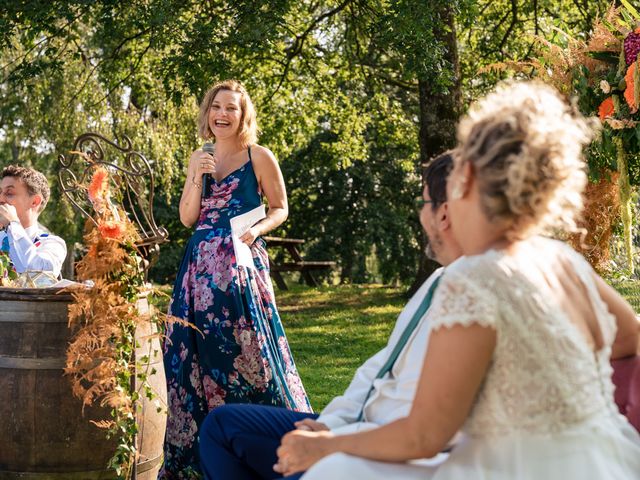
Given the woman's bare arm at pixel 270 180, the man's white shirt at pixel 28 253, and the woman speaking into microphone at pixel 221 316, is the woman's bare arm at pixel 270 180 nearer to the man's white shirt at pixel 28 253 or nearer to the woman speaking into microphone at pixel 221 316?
the woman speaking into microphone at pixel 221 316

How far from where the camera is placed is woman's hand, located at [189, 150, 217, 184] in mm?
4293

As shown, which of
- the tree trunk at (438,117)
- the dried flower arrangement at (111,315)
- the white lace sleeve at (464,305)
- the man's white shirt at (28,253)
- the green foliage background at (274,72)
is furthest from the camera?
the tree trunk at (438,117)

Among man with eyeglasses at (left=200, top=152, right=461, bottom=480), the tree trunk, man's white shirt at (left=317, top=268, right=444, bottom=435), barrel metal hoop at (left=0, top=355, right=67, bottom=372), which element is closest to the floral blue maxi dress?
barrel metal hoop at (left=0, top=355, right=67, bottom=372)

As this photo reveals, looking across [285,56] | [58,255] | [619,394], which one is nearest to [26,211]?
[58,255]

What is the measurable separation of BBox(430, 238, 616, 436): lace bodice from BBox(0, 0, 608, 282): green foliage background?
24.4 feet

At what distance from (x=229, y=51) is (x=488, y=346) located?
920cm

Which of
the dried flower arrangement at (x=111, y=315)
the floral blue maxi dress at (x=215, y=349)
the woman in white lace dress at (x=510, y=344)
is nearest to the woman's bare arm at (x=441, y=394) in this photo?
the woman in white lace dress at (x=510, y=344)

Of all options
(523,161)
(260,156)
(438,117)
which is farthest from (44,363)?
(438,117)

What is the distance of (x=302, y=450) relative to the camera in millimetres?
1902

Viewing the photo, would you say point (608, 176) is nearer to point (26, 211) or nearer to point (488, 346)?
point (488, 346)

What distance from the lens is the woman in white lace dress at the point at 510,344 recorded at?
1.62 meters

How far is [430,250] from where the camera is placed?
2320 millimetres

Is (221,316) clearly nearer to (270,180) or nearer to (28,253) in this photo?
(270,180)

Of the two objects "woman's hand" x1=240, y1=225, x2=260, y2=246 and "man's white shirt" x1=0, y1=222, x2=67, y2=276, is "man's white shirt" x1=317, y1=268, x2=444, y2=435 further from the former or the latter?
"man's white shirt" x1=0, y1=222, x2=67, y2=276
